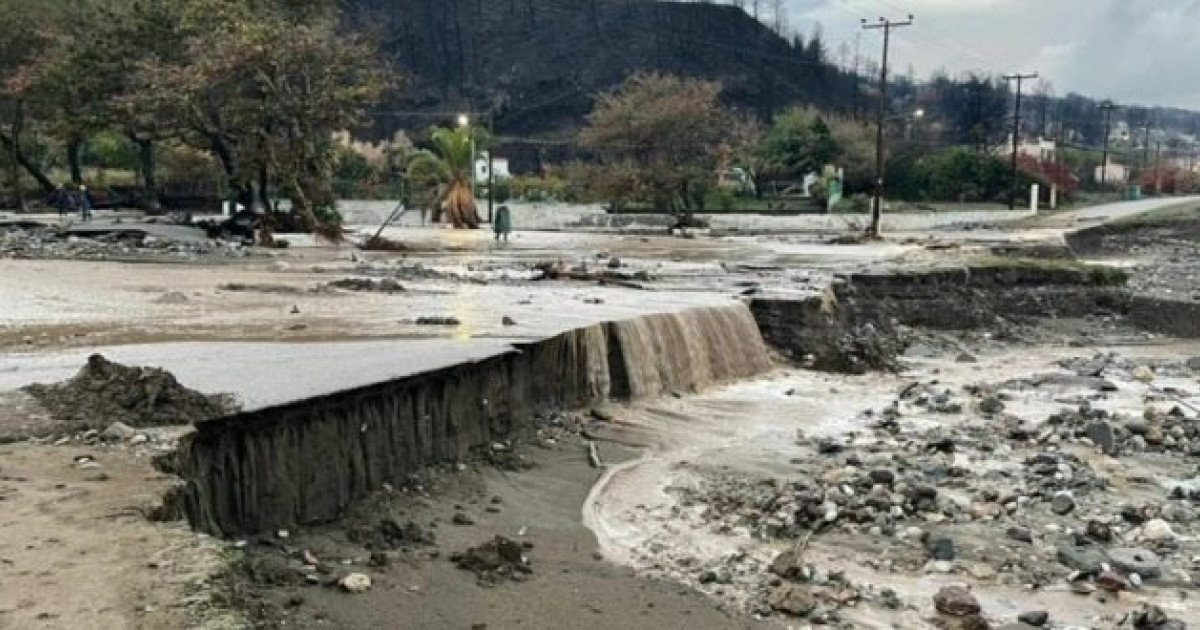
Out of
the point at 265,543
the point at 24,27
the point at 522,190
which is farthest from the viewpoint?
the point at 522,190

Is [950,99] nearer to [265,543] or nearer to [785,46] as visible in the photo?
[785,46]

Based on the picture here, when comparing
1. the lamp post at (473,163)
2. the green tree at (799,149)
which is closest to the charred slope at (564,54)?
the green tree at (799,149)

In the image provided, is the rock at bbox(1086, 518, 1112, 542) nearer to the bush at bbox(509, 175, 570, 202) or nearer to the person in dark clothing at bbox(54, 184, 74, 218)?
the person in dark clothing at bbox(54, 184, 74, 218)

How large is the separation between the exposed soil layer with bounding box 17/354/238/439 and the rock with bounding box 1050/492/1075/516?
668 cm

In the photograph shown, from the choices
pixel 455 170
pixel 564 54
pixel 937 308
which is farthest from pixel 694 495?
pixel 564 54

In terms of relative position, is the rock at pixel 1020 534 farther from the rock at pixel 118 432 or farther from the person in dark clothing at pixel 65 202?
the person in dark clothing at pixel 65 202

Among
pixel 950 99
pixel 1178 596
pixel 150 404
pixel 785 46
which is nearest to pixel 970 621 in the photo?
pixel 1178 596

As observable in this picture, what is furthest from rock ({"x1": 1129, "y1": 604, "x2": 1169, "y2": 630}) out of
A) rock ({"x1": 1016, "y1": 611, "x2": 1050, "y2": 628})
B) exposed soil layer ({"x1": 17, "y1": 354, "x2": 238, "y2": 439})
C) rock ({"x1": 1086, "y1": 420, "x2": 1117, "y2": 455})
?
exposed soil layer ({"x1": 17, "y1": 354, "x2": 238, "y2": 439})

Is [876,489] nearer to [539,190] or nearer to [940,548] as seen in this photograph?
[940,548]

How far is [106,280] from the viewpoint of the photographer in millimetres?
19359

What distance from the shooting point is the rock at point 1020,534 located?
8938mm

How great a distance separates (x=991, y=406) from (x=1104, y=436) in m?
2.23

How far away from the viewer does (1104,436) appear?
12.5 meters

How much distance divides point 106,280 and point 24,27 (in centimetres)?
2771
